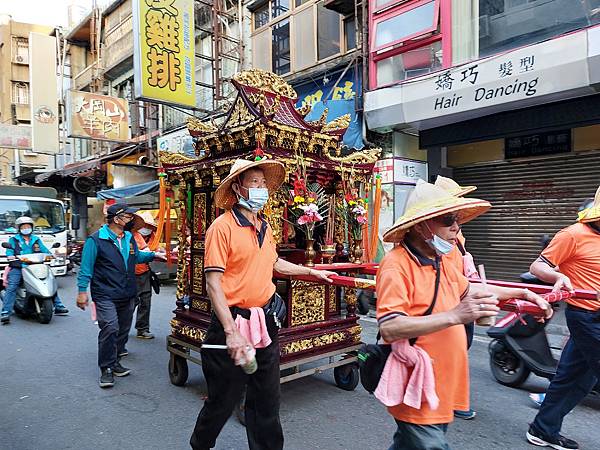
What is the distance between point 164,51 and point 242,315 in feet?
31.3

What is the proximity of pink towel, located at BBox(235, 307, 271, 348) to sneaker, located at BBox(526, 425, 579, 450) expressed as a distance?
2017 mm

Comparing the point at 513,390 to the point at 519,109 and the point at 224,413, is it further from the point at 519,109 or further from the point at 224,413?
the point at 519,109

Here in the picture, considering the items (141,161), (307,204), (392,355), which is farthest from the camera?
(141,161)

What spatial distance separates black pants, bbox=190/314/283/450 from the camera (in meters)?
2.57

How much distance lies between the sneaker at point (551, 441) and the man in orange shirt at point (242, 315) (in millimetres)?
1806

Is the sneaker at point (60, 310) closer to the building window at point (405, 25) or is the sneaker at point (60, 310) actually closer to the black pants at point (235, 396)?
the black pants at point (235, 396)

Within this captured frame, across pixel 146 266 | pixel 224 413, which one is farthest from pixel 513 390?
pixel 146 266

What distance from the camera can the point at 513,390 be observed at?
4.30m

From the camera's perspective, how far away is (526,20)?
24.2 ft

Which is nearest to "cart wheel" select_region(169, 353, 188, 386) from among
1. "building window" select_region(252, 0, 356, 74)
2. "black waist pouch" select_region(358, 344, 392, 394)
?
"black waist pouch" select_region(358, 344, 392, 394)

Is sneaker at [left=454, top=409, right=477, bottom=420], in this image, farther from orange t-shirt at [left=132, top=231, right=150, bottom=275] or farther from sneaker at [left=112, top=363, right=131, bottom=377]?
orange t-shirt at [left=132, top=231, right=150, bottom=275]

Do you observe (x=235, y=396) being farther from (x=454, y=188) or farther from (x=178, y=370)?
(x=178, y=370)

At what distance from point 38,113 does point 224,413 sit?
56.7 ft

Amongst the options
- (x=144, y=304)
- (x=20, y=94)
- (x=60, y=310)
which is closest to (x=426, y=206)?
(x=144, y=304)
